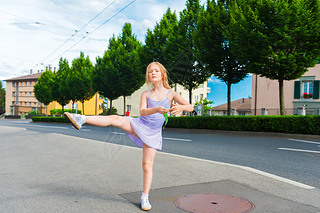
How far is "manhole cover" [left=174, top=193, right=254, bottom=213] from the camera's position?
128 inches

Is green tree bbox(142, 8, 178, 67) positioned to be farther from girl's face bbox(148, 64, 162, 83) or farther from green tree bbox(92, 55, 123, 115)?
girl's face bbox(148, 64, 162, 83)

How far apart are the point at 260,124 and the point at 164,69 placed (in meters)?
13.3

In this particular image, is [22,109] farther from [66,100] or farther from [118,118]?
[118,118]

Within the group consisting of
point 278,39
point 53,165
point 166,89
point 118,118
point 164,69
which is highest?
point 278,39

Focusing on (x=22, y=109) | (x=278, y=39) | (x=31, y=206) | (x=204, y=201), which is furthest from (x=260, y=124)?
(x=22, y=109)

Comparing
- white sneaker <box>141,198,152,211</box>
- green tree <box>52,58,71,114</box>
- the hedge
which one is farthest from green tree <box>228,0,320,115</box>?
green tree <box>52,58,71,114</box>

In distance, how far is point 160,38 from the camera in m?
24.6

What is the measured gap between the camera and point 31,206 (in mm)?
3373

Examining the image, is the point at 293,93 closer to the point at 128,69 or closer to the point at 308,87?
the point at 308,87

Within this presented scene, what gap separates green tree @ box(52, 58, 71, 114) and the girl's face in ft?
145

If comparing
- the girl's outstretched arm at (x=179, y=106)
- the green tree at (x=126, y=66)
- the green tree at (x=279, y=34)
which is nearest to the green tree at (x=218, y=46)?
the green tree at (x=279, y=34)

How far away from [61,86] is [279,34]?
38247 mm

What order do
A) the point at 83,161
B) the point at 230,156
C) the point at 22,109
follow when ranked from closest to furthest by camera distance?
the point at 83,161
the point at 230,156
the point at 22,109

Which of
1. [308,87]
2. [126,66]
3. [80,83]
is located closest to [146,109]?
[308,87]
